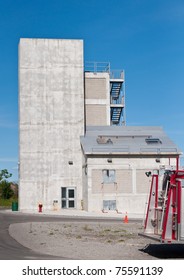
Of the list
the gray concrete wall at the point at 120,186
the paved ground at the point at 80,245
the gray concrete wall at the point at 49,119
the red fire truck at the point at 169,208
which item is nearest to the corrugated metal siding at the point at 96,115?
the gray concrete wall at the point at 49,119

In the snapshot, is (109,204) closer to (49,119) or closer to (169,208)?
(49,119)

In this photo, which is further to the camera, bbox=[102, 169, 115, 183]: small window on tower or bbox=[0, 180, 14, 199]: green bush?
bbox=[0, 180, 14, 199]: green bush

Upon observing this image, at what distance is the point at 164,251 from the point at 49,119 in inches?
1359

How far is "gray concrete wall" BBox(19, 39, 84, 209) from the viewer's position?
165 feet

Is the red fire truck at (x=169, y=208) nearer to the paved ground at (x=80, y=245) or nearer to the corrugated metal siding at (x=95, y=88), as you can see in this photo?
the paved ground at (x=80, y=245)

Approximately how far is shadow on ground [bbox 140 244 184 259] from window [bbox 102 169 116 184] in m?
27.1

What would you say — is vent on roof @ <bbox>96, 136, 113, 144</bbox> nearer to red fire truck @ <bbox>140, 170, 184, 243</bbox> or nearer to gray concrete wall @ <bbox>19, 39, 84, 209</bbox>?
gray concrete wall @ <bbox>19, 39, 84, 209</bbox>

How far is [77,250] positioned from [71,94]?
35.1 m

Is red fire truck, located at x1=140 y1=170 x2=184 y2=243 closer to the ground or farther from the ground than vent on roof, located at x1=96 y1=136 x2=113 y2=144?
closer to the ground

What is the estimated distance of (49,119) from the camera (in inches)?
2005

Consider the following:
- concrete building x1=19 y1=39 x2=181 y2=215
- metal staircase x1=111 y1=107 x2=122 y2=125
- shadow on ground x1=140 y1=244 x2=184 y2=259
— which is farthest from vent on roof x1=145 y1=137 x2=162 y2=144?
shadow on ground x1=140 y1=244 x2=184 y2=259

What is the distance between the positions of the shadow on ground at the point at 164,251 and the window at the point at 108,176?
27.1 m
